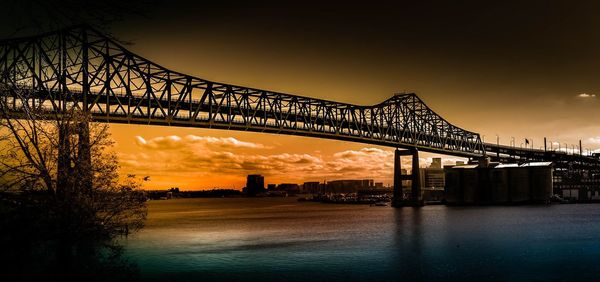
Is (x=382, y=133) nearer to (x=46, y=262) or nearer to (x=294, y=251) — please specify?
(x=294, y=251)

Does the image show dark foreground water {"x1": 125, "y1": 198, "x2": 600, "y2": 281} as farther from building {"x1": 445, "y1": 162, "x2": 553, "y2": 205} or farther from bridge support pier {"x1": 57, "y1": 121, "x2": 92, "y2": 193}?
building {"x1": 445, "y1": 162, "x2": 553, "y2": 205}

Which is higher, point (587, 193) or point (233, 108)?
point (233, 108)

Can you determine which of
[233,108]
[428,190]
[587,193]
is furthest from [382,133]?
[587,193]

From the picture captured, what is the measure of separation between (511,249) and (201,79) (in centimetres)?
5665

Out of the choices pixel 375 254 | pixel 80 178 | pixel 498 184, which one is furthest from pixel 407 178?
pixel 80 178

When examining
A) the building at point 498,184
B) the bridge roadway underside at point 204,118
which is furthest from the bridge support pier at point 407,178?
the building at point 498,184

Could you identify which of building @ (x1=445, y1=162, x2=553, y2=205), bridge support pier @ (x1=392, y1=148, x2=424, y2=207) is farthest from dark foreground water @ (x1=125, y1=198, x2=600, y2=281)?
building @ (x1=445, y1=162, x2=553, y2=205)

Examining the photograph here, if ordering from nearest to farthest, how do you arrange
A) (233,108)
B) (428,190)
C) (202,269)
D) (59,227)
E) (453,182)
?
1. (59,227)
2. (202,269)
3. (233,108)
4. (453,182)
5. (428,190)

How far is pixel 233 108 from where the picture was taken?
99375 mm

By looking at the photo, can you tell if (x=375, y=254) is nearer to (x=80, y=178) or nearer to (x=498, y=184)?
(x=80, y=178)

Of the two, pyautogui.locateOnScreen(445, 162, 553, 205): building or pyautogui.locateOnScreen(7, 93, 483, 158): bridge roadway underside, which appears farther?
pyautogui.locateOnScreen(445, 162, 553, 205): building

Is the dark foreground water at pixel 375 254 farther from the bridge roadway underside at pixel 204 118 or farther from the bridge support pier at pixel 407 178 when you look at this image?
the bridge support pier at pixel 407 178

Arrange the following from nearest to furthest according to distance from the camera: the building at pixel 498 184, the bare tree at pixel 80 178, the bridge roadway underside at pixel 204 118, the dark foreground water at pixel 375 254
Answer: the bare tree at pixel 80 178
the dark foreground water at pixel 375 254
the bridge roadway underside at pixel 204 118
the building at pixel 498 184

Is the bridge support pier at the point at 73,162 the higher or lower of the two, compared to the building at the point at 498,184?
higher
